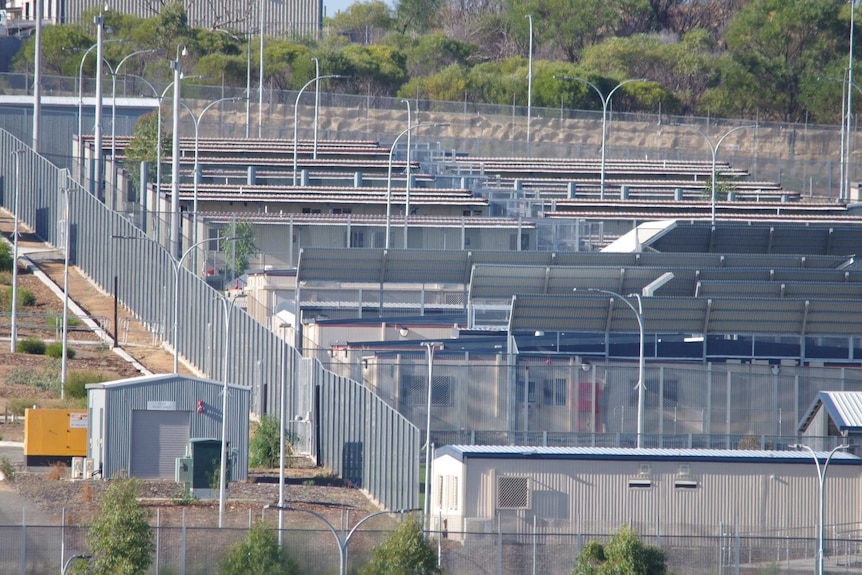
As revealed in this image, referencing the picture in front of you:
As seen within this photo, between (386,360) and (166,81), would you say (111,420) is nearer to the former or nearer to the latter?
(386,360)

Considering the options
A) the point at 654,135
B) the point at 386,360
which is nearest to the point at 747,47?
the point at 654,135

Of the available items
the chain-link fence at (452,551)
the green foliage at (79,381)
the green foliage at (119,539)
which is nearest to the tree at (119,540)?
the green foliage at (119,539)

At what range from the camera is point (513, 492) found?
34.0 meters

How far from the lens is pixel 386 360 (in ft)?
135

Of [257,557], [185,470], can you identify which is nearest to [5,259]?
[185,470]

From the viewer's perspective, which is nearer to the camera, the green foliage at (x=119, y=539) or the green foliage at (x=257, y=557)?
the green foliage at (x=257, y=557)

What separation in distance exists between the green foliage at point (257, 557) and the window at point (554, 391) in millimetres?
15264

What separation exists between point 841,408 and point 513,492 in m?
8.90

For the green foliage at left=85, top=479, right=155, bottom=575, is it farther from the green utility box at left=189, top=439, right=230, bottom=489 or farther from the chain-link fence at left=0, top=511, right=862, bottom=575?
the green utility box at left=189, top=439, right=230, bottom=489

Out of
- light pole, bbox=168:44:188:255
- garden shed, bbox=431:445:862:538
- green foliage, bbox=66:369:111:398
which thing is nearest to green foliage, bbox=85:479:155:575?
garden shed, bbox=431:445:862:538

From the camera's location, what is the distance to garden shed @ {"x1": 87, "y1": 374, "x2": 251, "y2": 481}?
4000cm

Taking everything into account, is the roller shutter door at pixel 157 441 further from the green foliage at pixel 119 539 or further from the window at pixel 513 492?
the green foliage at pixel 119 539

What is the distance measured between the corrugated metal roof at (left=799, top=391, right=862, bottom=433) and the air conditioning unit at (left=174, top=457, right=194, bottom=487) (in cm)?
1479

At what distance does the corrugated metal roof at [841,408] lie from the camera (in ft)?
122
